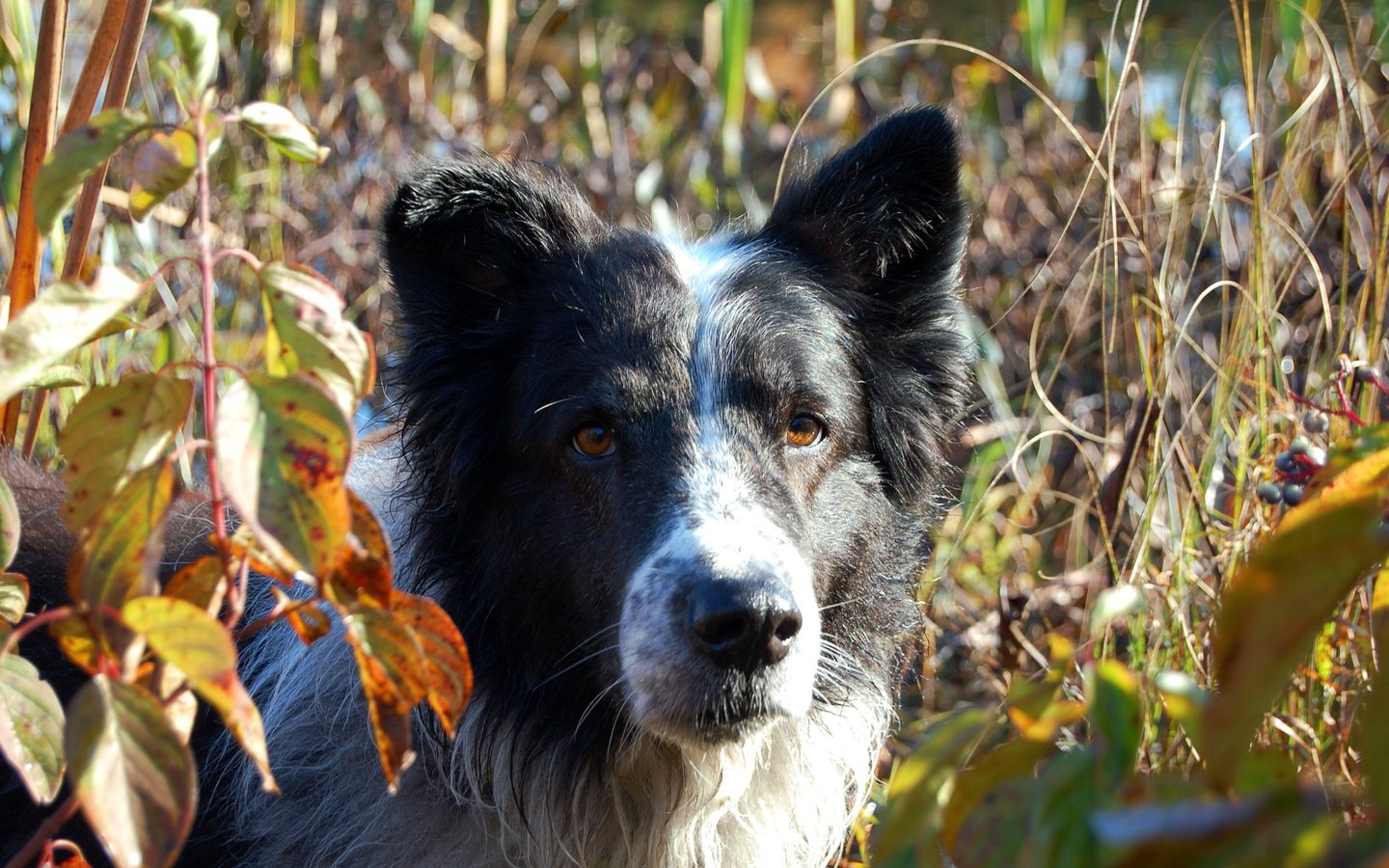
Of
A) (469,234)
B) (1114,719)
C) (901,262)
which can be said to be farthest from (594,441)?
(1114,719)

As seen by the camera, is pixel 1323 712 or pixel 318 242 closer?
pixel 1323 712

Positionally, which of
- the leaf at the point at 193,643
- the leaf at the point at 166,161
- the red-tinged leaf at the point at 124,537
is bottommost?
the leaf at the point at 193,643

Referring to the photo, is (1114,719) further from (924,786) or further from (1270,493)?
(1270,493)

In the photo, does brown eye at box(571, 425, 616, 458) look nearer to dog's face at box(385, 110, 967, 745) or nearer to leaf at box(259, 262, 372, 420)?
dog's face at box(385, 110, 967, 745)

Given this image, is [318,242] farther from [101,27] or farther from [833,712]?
[833,712]

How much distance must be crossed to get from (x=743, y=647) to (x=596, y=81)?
5.03m

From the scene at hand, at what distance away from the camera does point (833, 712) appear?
2.81 metres

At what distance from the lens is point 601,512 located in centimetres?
259

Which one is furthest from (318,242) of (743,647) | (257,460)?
(257,460)

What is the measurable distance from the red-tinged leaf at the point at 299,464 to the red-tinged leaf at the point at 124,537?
0.12 m

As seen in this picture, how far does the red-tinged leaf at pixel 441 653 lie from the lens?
5.08 feet

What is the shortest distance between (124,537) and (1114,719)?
3.44 feet

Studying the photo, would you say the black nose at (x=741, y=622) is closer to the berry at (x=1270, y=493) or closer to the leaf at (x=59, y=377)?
the berry at (x=1270, y=493)

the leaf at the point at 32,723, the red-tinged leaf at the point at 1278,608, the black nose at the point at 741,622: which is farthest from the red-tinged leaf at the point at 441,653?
the red-tinged leaf at the point at 1278,608
